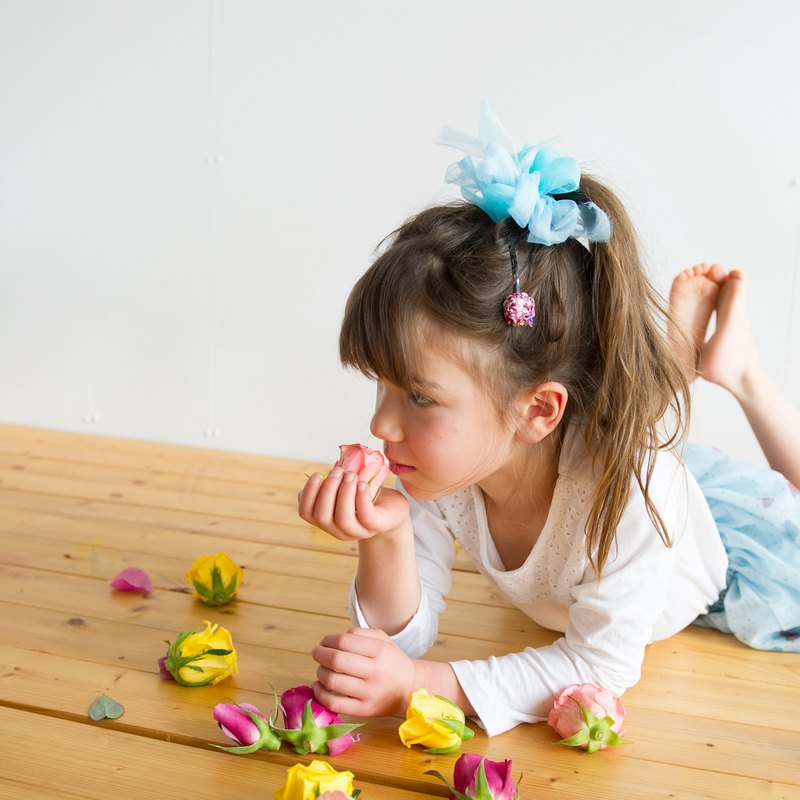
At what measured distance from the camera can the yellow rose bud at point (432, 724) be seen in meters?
0.91

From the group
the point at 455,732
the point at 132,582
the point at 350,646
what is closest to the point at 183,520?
the point at 132,582

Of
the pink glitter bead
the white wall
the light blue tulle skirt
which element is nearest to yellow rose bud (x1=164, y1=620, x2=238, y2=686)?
the pink glitter bead

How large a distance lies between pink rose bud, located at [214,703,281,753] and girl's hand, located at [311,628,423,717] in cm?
8

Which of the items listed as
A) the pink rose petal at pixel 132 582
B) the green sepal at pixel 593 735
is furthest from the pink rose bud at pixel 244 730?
the pink rose petal at pixel 132 582

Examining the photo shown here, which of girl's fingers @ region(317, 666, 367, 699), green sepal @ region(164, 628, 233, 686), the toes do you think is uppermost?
the toes

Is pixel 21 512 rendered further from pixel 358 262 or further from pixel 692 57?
pixel 692 57

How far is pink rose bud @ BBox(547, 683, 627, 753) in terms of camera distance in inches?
37.7

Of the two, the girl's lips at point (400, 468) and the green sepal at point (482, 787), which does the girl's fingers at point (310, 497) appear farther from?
the green sepal at point (482, 787)

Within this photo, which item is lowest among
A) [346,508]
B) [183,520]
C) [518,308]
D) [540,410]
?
[183,520]

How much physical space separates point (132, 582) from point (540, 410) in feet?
2.27

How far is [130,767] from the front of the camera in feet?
2.92

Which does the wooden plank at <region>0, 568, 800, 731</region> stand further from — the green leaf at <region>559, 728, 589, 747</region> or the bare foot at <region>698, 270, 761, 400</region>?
the bare foot at <region>698, 270, 761, 400</region>

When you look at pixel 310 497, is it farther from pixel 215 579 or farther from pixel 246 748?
pixel 215 579

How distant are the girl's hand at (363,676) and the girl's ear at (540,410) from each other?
278 millimetres
